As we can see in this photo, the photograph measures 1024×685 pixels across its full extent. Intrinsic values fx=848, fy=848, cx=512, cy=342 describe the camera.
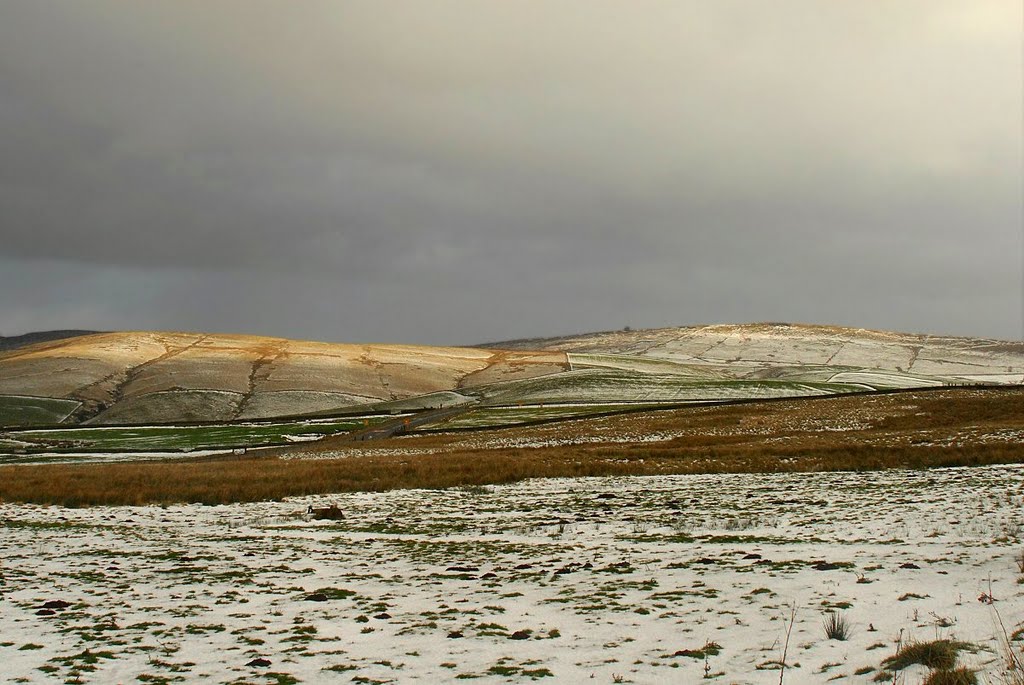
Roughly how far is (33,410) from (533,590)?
13689 cm

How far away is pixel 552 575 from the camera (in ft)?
61.4

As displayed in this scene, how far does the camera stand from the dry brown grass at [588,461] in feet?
131

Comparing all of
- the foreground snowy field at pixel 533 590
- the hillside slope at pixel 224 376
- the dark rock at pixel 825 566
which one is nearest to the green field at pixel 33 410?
the hillside slope at pixel 224 376

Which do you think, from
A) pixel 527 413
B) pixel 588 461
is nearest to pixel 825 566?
pixel 588 461

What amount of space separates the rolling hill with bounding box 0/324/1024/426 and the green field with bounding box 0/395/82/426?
0.27 meters

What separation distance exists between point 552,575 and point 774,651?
754cm

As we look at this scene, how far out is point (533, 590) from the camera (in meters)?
17.2

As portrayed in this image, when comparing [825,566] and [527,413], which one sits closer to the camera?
[825,566]

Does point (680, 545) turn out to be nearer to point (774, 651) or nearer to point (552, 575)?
point (552, 575)

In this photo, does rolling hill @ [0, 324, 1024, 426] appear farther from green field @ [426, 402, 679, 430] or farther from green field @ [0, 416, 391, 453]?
green field @ [0, 416, 391, 453]

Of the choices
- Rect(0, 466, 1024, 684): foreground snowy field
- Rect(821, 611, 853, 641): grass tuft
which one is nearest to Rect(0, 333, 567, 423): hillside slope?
Rect(0, 466, 1024, 684): foreground snowy field

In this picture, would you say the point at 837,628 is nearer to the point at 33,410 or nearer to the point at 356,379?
the point at 33,410

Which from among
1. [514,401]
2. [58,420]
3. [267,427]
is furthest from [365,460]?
[58,420]

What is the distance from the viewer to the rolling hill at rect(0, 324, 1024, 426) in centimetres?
12962
